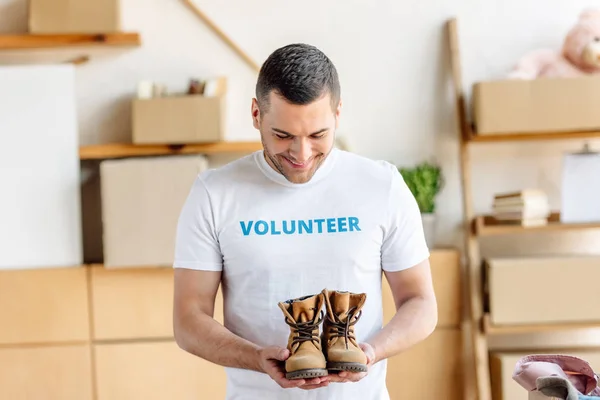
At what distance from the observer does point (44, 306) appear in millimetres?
2957

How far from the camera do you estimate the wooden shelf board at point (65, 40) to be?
299 cm

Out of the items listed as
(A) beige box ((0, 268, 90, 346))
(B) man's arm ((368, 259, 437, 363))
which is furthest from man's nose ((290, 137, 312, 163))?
(A) beige box ((0, 268, 90, 346))

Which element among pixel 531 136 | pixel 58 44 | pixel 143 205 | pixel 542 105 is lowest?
pixel 143 205

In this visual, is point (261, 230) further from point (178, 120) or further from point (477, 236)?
point (477, 236)

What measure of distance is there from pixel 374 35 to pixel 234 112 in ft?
2.01

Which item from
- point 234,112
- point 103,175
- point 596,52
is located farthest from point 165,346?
point 596,52

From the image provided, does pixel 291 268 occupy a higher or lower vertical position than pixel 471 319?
higher

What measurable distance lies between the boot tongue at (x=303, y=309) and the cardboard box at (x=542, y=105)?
1633mm

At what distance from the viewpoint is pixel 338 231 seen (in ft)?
5.22

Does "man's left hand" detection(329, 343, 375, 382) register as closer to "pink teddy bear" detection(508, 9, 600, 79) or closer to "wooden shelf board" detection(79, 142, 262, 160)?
"wooden shelf board" detection(79, 142, 262, 160)

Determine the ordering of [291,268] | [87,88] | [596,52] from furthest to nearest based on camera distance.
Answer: [87,88]
[596,52]
[291,268]

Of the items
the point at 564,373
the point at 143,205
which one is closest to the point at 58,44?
the point at 143,205

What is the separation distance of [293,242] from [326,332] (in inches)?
7.2

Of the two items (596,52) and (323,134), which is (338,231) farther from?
(596,52)
